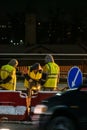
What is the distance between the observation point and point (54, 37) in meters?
35.0

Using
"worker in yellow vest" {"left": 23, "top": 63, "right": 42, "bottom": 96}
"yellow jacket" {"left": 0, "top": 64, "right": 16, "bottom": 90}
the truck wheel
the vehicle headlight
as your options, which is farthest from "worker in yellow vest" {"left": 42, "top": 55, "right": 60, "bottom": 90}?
the truck wheel

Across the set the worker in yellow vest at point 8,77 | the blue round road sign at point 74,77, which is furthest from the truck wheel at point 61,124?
the worker in yellow vest at point 8,77

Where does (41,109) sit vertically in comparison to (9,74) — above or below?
above

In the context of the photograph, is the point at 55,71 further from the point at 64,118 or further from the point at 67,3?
the point at 67,3

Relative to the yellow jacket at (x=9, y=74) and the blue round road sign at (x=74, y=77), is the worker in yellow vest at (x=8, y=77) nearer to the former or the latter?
the yellow jacket at (x=9, y=74)

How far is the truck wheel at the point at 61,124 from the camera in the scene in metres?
10.8

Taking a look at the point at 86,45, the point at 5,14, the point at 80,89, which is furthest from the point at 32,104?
the point at 5,14

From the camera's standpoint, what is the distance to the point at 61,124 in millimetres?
10805

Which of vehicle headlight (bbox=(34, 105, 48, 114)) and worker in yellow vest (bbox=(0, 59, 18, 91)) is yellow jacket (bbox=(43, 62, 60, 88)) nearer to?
worker in yellow vest (bbox=(0, 59, 18, 91))

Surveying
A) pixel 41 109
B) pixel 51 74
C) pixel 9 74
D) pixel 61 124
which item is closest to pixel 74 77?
pixel 51 74

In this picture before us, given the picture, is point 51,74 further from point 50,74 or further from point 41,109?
point 41,109

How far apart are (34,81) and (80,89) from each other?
6.22 metres

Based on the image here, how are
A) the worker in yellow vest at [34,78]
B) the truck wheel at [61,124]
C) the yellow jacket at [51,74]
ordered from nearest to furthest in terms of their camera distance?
the truck wheel at [61,124], the worker in yellow vest at [34,78], the yellow jacket at [51,74]

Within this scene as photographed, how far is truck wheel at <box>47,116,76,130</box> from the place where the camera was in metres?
10.8
